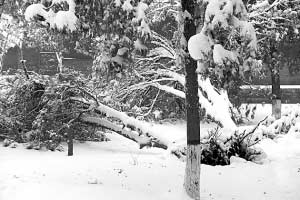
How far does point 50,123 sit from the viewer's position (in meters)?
11.8

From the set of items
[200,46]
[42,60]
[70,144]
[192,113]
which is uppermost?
[42,60]

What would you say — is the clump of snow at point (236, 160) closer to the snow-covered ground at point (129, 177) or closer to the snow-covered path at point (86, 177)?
the snow-covered ground at point (129, 177)

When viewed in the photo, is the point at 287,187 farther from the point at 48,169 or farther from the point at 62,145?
the point at 62,145

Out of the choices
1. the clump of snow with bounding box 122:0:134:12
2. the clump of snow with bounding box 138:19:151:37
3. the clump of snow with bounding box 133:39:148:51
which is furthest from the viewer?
the clump of snow with bounding box 133:39:148:51

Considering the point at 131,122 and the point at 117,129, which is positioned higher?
the point at 131,122

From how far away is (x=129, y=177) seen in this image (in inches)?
353

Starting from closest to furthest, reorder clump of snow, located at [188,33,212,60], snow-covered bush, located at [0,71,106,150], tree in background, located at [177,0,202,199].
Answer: clump of snow, located at [188,33,212,60], tree in background, located at [177,0,202,199], snow-covered bush, located at [0,71,106,150]

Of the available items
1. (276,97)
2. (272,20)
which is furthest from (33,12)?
(276,97)

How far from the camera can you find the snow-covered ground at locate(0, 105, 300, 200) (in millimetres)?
7391

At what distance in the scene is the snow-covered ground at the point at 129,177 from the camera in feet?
24.2

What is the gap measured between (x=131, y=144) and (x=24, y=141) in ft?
11.7

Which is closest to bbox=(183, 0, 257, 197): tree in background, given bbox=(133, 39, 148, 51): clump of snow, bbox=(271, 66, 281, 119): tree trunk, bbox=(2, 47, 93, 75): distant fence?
bbox=(133, 39, 148, 51): clump of snow

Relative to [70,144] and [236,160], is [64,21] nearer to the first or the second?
[70,144]

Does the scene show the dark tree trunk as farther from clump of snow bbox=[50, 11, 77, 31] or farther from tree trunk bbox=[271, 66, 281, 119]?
tree trunk bbox=[271, 66, 281, 119]
